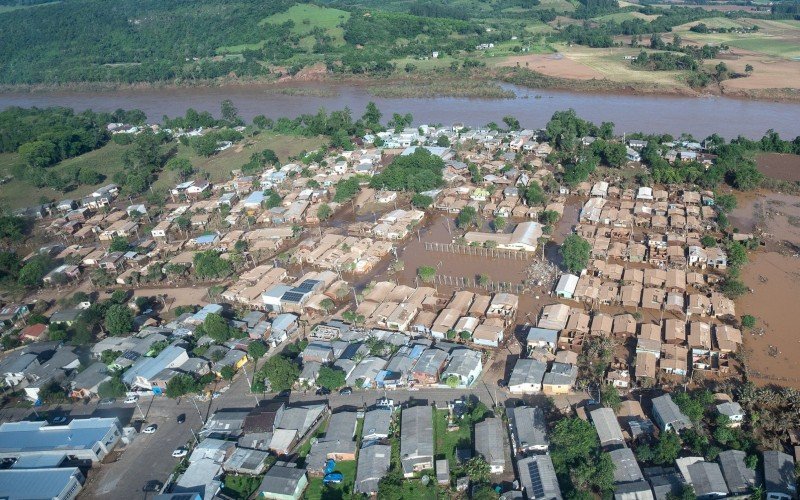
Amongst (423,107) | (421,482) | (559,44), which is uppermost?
(559,44)

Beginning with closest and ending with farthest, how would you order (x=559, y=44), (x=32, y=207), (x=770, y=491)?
(x=770, y=491)
(x=32, y=207)
(x=559, y=44)

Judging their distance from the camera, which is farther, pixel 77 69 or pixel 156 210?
pixel 77 69

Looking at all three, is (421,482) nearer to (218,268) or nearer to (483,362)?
(483,362)

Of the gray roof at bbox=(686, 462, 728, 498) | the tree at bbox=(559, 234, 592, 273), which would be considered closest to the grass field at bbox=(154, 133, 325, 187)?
the tree at bbox=(559, 234, 592, 273)

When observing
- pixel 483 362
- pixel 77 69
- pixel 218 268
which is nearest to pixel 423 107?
pixel 218 268

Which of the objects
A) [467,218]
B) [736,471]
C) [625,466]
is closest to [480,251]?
[467,218]

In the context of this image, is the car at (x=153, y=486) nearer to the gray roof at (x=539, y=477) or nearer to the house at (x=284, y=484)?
the house at (x=284, y=484)

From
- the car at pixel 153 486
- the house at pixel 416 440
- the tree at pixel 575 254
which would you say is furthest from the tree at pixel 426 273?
the car at pixel 153 486

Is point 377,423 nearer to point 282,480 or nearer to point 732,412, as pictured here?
point 282,480
